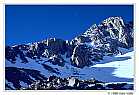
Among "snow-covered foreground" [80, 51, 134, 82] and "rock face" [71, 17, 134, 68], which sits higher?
"rock face" [71, 17, 134, 68]

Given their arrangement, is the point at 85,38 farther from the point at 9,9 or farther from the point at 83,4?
the point at 9,9

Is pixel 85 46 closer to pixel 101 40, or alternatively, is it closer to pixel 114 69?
pixel 101 40

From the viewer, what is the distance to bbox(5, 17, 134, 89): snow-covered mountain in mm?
1737

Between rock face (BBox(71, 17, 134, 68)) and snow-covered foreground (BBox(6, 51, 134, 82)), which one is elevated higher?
rock face (BBox(71, 17, 134, 68))

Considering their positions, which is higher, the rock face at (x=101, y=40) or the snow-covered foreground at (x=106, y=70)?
the rock face at (x=101, y=40)

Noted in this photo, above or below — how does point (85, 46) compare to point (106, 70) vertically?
above

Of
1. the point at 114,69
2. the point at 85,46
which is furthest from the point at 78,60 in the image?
the point at 114,69

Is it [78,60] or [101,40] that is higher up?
[101,40]

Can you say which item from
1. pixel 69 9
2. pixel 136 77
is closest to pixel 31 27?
pixel 69 9

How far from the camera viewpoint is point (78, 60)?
1748mm

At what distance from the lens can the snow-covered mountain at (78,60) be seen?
5.70ft

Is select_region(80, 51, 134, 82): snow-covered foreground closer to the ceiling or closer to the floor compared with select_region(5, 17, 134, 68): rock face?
closer to the floor

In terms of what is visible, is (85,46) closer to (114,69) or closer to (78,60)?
(78,60)

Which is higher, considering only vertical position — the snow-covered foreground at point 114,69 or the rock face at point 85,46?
the rock face at point 85,46
